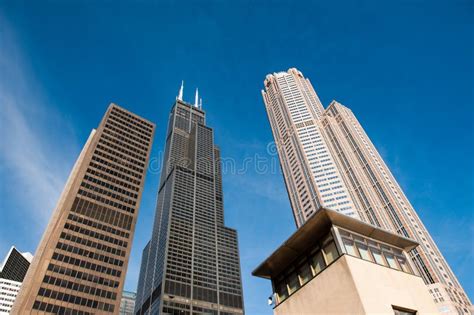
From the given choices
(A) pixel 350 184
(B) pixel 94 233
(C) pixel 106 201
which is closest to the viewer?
(B) pixel 94 233

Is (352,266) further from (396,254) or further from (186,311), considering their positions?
(186,311)

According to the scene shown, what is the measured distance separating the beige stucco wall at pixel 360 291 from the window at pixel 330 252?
57 cm

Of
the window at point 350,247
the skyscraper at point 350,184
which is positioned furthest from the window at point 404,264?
the skyscraper at point 350,184

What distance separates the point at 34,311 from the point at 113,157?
5619cm

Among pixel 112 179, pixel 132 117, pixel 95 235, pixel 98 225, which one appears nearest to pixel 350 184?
pixel 132 117

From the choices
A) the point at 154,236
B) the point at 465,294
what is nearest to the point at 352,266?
the point at 465,294

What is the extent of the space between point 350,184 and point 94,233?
118578 mm

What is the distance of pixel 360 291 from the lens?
1758cm

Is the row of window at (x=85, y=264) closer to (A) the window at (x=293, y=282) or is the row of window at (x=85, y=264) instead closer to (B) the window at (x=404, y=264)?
(A) the window at (x=293, y=282)

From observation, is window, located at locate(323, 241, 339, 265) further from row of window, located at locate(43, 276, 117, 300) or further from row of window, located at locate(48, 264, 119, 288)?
row of window, located at locate(48, 264, 119, 288)

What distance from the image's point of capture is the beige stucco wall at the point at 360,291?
17578 mm

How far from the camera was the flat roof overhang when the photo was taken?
69.7 feet

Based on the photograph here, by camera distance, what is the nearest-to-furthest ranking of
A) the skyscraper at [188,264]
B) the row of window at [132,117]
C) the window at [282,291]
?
1. the window at [282,291]
2. the row of window at [132,117]
3. the skyscraper at [188,264]

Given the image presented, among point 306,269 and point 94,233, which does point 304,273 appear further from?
point 94,233
